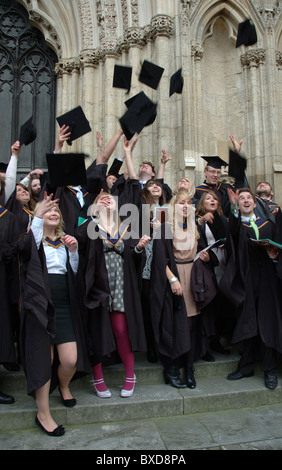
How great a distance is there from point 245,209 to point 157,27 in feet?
15.9

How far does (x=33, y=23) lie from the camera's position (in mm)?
8258

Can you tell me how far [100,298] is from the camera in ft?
11.2

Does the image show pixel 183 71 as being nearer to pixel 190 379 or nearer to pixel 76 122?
pixel 76 122

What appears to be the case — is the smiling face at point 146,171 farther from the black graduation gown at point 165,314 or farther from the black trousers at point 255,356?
the black trousers at point 255,356

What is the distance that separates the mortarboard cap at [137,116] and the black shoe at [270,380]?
10.1 feet

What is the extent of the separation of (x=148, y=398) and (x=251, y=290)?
1.55m

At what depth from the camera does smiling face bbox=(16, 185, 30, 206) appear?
441 cm

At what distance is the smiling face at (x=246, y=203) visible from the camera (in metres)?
4.20

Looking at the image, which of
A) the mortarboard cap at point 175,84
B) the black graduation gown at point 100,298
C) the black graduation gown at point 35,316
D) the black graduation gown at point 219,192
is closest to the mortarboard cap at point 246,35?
the mortarboard cap at point 175,84

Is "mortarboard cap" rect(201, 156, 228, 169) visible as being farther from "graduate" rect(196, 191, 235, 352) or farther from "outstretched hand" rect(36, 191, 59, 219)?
"outstretched hand" rect(36, 191, 59, 219)

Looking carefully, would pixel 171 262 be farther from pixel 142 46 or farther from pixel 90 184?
pixel 142 46

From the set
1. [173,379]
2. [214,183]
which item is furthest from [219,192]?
[173,379]

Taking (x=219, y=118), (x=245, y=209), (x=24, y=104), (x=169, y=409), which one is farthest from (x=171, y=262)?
(x=24, y=104)

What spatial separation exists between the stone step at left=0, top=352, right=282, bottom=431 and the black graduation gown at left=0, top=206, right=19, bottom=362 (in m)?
0.44
